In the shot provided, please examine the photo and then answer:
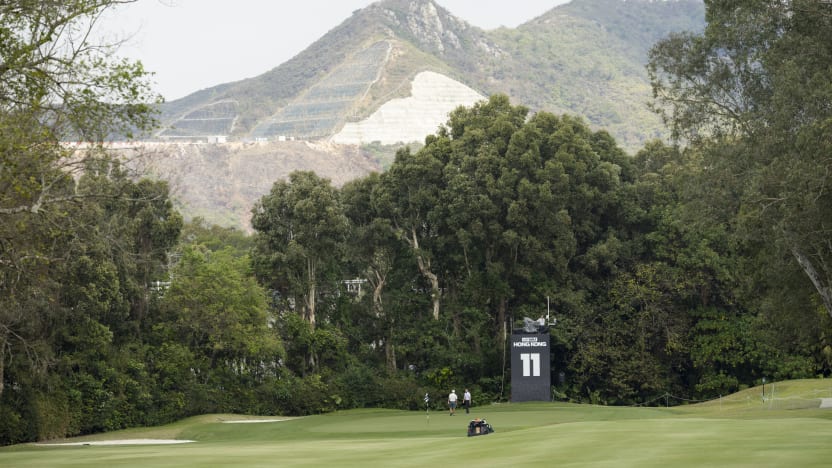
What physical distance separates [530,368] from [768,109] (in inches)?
790

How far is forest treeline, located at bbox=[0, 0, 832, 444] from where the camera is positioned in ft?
142

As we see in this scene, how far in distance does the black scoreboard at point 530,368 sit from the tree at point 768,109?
14.3 m

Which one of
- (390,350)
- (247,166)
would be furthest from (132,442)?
(247,166)

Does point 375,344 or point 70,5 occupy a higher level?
point 70,5

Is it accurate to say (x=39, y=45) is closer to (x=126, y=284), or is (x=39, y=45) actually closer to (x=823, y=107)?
(x=823, y=107)

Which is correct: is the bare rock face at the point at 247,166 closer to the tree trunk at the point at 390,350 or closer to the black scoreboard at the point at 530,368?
the tree trunk at the point at 390,350

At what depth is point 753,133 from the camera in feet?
112

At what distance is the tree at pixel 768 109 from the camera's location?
30078 mm

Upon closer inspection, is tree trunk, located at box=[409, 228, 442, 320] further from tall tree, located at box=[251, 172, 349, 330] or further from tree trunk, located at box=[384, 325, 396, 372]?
tall tree, located at box=[251, 172, 349, 330]

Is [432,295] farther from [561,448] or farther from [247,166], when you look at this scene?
[247,166]

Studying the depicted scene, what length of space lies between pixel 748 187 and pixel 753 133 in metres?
2.33

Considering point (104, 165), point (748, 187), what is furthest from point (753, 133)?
point (104, 165)

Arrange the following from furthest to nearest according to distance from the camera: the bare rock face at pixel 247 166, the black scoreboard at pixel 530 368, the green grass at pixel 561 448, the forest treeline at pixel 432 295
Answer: the bare rock face at pixel 247 166 < the black scoreboard at pixel 530 368 < the forest treeline at pixel 432 295 < the green grass at pixel 561 448

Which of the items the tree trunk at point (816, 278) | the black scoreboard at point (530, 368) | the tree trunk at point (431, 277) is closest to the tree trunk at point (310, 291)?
the tree trunk at point (431, 277)
